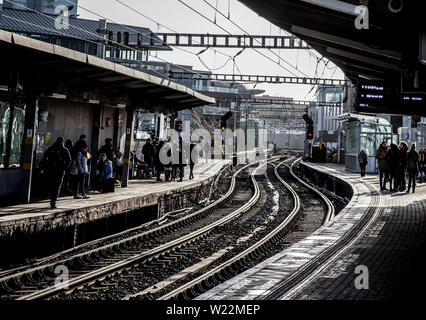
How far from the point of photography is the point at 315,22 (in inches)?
458

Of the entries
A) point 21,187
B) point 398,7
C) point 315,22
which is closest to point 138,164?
point 21,187

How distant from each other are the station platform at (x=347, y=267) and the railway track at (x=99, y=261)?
2.49 meters

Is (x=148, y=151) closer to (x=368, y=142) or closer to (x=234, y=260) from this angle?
(x=234, y=260)

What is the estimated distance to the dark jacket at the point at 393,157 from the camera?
16.6 metres

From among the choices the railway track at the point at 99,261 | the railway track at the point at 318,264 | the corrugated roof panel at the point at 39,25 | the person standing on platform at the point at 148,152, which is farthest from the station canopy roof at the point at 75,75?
the corrugated roof panel at the point at 39,25

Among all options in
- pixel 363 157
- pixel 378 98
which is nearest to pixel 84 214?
pixel 378 98

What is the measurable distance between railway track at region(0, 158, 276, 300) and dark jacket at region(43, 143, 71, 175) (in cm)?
183

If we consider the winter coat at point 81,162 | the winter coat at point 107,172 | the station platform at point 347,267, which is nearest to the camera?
the station platform at point 347,267

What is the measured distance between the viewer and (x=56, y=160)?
1030cm

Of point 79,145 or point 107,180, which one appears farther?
point 107,180

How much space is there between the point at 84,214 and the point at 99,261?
6.07ft

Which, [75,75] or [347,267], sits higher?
[75,75]

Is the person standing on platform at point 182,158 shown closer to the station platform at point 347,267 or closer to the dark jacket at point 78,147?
the dark jacket at point 78,147
